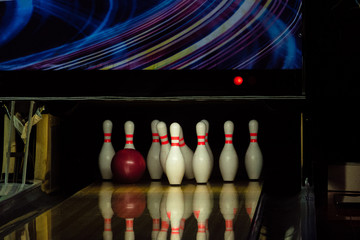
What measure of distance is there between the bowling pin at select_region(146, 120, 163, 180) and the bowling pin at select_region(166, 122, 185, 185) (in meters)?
0.18

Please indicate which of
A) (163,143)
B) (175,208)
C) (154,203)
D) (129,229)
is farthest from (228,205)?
(163,143)

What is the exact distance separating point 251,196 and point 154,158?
829mm

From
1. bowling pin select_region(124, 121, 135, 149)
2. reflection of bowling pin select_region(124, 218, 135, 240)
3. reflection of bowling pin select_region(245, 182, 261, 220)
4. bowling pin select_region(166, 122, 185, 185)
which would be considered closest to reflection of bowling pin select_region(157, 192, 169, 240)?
reflection of bowling pin select_region(124, 218, 135, 240)

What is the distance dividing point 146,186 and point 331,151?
1101mm

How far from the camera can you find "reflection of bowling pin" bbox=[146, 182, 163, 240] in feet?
7.93

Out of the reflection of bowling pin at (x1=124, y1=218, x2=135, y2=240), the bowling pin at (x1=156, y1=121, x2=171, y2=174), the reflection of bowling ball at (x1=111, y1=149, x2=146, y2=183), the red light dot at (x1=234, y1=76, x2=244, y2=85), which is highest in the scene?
the red light dot at (x1=234, y1=76, x2=244, y2=85)

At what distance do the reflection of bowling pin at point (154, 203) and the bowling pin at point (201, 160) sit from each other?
0.25m

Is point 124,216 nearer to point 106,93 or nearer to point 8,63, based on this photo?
point 106,93

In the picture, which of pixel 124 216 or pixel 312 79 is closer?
pixel 124 216

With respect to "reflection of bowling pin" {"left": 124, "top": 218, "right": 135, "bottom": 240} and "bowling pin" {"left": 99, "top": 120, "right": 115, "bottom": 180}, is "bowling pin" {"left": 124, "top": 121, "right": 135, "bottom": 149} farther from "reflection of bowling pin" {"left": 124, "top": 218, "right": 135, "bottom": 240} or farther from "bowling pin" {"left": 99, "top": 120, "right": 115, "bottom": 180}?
"reflection of bowling pin" {"left": 124, "top": 218, "right": 135, "bottom": 240}

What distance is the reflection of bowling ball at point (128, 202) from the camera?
9.20ft

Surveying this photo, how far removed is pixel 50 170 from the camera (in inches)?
144

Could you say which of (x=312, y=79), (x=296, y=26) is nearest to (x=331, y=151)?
(x=312, y=79)

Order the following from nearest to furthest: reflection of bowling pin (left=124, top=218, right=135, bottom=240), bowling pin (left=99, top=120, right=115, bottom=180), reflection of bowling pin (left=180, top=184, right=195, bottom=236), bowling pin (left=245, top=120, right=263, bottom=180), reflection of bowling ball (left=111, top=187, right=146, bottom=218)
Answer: reflection of bowling pin (left=124, top=218, right=135, bottom=240), reflection of bowling pin (left=180, top=184, right=195, bottom=236), reflection of bowling ball (left=111, top=187, right=146, bottom=218), bowling pin (left=245, top=120, right=263, bottom=180), bowling pin (left=99, top=120, right=115, bottom=180)
